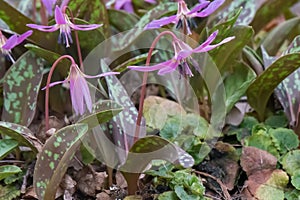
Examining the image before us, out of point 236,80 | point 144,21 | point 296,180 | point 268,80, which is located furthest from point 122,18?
point 296,180

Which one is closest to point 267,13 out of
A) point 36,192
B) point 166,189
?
point 166,189

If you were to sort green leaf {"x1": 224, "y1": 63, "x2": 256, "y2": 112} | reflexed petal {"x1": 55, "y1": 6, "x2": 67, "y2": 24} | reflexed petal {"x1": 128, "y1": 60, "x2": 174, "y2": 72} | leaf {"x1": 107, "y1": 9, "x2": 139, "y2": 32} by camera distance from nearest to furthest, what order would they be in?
1. reflexed petal {"x1": 128, "y1": 60, "x2": 174, "y2": 72}
2. reflexed petal {"x1": 55, "y1": 6, "x2": 67, "y2": 24}
3. green leaf {"x1": 224, "y1": 63, "x2": 256, "y2": 112}
4. leaf {"x1": 107, "y1": 9, "x2": 139, "y2": 32}

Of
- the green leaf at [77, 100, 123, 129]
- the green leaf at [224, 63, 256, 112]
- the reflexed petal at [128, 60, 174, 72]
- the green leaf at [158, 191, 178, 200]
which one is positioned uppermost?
the reflexed petal at [128, 60, 174, 72]

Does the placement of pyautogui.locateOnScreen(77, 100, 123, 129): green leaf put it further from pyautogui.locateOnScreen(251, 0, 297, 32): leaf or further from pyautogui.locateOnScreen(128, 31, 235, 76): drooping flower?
pyautogui.locateOnScreen(251, 0, 297, 32): leaf

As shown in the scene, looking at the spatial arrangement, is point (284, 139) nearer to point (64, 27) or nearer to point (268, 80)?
point (268, 80)

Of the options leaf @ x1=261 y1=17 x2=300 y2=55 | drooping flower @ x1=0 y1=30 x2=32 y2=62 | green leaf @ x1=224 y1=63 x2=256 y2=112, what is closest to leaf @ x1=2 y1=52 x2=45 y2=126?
drooping flower @ x1=0 y1=30 x2=32 y2=62

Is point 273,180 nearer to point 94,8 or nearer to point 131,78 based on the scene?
point 131,78
